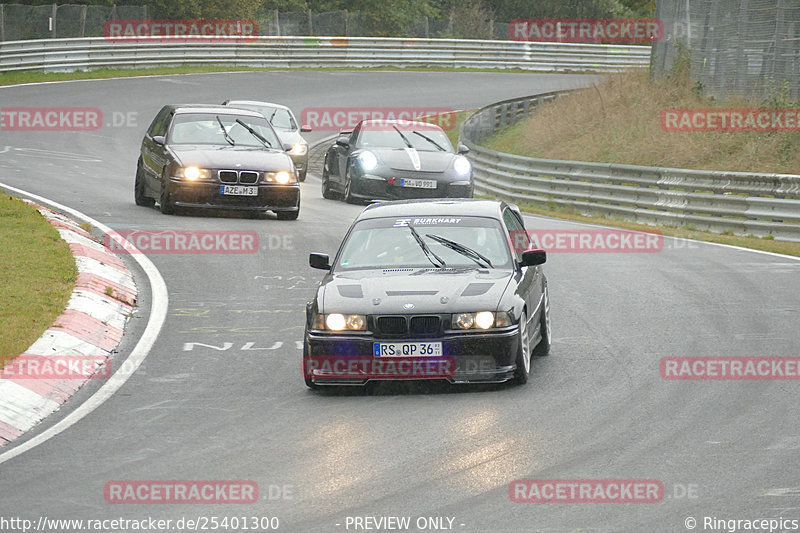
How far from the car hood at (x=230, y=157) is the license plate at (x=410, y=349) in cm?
1010

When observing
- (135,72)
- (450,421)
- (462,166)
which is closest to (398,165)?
(462,166)

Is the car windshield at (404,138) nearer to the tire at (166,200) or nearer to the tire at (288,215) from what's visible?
the tire at (288,215)

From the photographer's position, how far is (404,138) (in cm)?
2341

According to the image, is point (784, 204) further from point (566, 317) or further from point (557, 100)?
point (557, 100)

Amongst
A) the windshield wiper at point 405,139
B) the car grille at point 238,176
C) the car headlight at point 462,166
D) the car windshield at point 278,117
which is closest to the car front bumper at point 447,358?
the car grille at point 238,176

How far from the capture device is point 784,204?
2067 centimetres

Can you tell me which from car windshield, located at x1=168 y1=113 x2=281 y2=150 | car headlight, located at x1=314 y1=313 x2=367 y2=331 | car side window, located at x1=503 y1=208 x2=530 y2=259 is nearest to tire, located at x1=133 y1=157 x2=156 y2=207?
car windshield, located at x1=168 y1=113 x2=281 y2=150

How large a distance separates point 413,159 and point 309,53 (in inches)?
1154

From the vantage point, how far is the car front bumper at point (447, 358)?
9.59 m

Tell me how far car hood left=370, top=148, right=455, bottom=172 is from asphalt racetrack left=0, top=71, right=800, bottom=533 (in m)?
5.88

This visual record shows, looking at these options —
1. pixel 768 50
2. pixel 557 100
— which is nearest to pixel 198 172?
pixel 768 50

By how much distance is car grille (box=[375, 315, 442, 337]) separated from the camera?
9.61 meters

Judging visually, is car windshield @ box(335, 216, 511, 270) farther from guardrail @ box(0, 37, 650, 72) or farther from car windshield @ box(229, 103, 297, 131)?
guardrail @ box(0, 37, 650, 72)

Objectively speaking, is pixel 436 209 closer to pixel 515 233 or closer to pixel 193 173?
pixel 515 233
